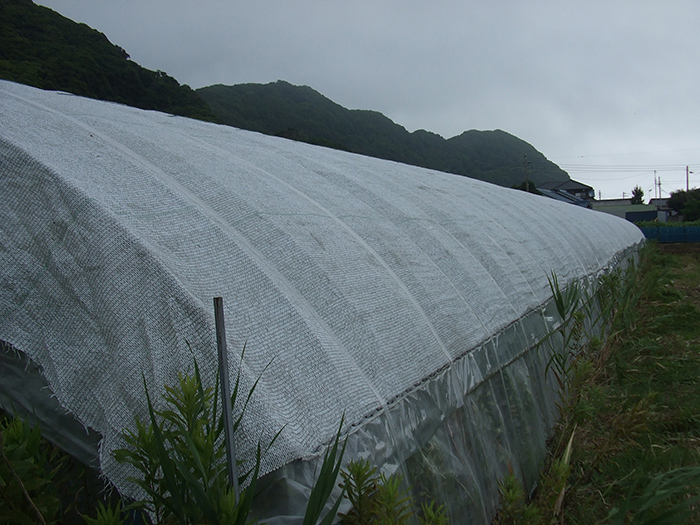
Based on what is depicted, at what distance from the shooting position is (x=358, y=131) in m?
A: 69.0

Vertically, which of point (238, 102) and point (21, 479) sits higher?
point (238, 102)

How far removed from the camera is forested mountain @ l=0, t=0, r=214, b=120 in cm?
2180

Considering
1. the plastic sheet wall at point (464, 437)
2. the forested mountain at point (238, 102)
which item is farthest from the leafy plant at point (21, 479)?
the forested mountain at point (238, 102)

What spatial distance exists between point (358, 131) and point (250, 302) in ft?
230

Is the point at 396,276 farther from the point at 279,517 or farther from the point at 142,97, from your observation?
the point at 142,97

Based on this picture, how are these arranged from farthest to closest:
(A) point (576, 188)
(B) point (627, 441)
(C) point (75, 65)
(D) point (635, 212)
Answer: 1. (A) point (576, 188)
2. (D) point (635, 212)
3. (C) point (75, 65)
4. (B) point (627, 441)

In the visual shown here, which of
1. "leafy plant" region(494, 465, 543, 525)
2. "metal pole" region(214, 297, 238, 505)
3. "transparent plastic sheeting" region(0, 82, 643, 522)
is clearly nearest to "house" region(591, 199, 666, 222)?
"transparent plastic sheeting" region(0, 82, 643, 522)

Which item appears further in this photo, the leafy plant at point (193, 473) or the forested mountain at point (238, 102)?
the forested mountain at point (238, 102)

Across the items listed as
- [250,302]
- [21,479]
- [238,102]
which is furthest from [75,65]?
[238,102]

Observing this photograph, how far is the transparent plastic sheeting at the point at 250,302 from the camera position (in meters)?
1.39

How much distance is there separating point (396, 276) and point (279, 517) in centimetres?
134

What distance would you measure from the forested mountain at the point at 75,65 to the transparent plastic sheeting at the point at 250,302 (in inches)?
804

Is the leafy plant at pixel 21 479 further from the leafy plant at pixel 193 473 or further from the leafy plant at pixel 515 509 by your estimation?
the leafy plant at pixel 515 509

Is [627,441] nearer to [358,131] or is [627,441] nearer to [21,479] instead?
[21,479]
